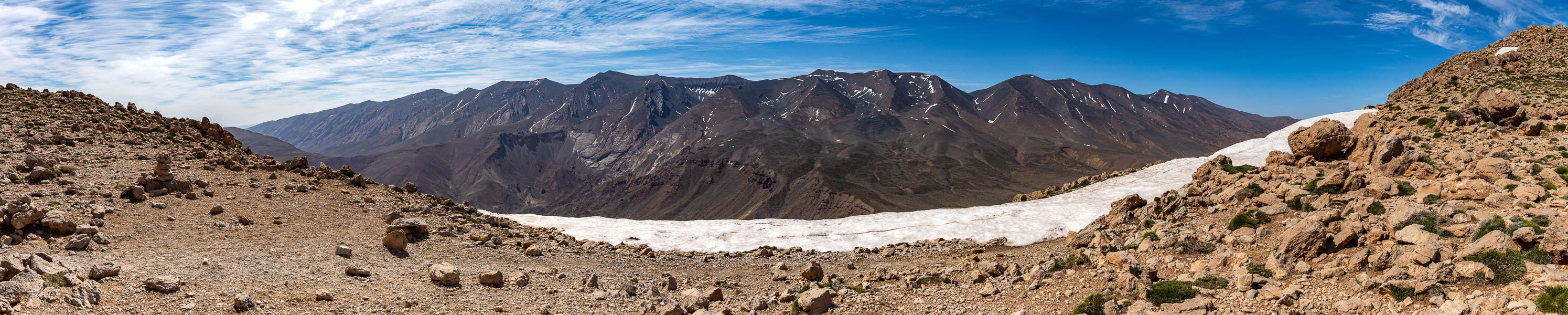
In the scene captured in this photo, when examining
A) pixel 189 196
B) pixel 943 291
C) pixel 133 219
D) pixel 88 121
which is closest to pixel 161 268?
pixel 133 219

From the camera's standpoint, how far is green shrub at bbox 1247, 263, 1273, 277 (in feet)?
30.2

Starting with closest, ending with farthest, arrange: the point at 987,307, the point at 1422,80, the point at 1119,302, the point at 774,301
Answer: the point at 1119,302
the point at 987,307
the point at 774,301
the point at 1422,80

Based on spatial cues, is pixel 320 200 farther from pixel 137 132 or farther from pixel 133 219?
pixel 137 132

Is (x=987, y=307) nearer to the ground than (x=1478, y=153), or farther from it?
nearer to the ground

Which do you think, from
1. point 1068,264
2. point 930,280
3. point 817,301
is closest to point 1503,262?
point 1068,264

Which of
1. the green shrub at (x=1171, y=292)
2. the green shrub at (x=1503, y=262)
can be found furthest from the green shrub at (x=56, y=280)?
the green shrub at (x=1503, y=262)

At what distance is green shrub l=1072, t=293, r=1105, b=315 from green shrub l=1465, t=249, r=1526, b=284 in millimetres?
Result: 4211

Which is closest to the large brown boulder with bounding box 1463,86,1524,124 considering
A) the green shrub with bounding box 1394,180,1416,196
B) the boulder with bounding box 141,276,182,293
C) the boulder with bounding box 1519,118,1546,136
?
the boulder with bounding box 1519,118,1546,136

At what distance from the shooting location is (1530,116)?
17.6 m

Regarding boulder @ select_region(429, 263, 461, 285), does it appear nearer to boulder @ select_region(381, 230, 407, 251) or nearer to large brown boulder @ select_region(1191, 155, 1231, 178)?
boulder @ select_region(381, 230, 407, 251)

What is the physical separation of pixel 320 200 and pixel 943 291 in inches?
631

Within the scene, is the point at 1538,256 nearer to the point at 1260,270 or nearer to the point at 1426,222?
the point at 1426,222

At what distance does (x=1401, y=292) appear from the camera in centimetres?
776

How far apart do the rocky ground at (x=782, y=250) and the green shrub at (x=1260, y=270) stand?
1.8 inches
